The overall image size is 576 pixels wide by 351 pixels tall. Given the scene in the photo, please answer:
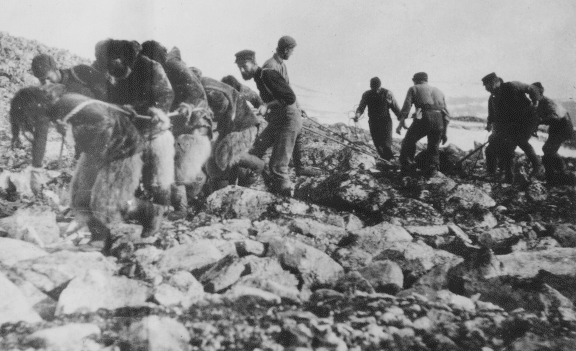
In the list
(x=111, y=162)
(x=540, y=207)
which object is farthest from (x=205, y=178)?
(x=540, y=207)

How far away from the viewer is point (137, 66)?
2.69 m

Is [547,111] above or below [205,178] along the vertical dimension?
above

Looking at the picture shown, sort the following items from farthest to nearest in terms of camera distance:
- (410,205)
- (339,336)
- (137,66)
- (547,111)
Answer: (547,111), (410,205), (137,66), (339,336)

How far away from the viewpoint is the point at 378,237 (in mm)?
2373

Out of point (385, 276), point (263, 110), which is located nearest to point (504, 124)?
point (263, 110)

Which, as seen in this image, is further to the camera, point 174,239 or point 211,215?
point 211,215

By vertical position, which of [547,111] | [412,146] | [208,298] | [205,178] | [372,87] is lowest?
[208,298]

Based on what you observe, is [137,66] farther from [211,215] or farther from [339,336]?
[339,336]

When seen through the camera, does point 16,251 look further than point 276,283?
Yes

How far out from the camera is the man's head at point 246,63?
3.25m

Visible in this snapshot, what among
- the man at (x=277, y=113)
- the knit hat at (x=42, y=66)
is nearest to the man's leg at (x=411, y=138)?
the man at (x=277, y=113)

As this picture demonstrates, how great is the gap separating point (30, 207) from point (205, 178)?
1.37 metres

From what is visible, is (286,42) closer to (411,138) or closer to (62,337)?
(411,138)

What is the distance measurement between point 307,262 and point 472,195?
89.7 inches
